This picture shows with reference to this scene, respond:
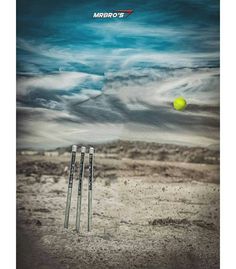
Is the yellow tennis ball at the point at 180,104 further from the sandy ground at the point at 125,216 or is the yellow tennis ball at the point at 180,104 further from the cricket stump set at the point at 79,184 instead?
the cricket stump set at the point at 79,184

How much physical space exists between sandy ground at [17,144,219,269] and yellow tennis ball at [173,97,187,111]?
1.07 feet

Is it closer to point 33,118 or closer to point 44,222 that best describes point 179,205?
point 44,222

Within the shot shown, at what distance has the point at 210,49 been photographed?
9.89ft

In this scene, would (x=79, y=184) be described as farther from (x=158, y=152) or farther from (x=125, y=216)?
(x=158, y=152)

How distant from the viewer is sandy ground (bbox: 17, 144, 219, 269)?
10.0ft

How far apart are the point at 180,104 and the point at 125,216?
74 centimetres

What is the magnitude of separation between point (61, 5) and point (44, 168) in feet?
3.27

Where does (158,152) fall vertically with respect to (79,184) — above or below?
above

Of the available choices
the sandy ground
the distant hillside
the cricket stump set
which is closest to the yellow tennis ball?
the distant hillside

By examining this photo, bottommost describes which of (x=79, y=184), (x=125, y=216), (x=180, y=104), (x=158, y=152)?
(x=125, y=216)

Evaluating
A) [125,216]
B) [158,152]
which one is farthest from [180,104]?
[125,216]

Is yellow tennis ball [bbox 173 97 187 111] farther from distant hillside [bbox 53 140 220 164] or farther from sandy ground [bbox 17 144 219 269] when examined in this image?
sandy ground [bbox 17 144 219 269]

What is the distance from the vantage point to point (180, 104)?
3043 mm
